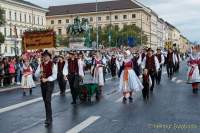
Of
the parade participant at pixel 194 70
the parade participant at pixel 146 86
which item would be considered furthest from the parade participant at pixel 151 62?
the parade participant at pixel 146 86

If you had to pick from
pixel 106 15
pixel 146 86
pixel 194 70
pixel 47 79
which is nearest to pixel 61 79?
pixel 146 86

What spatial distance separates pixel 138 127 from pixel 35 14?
11173cm

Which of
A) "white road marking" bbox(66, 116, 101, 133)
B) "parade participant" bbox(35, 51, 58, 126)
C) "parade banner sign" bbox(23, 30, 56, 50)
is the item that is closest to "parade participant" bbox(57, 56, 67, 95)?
"parade banner sign" bbox(23, 30, 56, 50)

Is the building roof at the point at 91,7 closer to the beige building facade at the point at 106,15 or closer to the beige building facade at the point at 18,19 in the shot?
the beige building facade at the point at 106,15

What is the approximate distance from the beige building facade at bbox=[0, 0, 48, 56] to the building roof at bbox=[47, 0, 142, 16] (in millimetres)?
28535

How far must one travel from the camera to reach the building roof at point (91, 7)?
149 metres

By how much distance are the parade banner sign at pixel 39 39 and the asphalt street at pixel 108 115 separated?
3.52 metres

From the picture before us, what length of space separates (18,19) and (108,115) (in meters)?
101

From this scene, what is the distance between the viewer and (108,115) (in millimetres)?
12773

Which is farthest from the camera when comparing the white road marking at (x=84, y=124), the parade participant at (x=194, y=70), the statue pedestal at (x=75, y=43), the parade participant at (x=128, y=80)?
the statue pedestal at (x=75, y=43)

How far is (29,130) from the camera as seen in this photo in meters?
10.6

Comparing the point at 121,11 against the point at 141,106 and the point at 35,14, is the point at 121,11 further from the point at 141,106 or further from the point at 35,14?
the point at 141,106

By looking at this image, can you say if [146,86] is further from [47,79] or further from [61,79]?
[47,79]

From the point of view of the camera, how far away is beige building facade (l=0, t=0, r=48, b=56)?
100250mm
